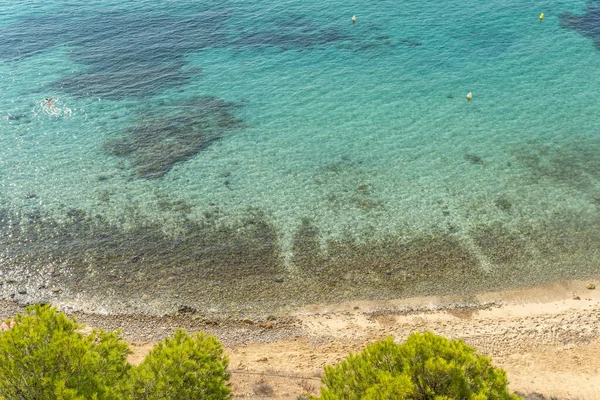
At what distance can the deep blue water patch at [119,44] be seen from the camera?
46.1m

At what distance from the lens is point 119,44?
52.2 metres

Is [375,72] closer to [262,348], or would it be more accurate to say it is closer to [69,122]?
[69,122]

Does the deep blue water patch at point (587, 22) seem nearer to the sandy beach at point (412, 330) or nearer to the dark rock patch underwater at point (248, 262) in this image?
the dark rock patch underwater at point (248, 262)

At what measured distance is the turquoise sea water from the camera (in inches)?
1142

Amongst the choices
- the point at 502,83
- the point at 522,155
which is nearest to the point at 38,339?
the point at 522,155

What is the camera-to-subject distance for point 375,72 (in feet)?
154

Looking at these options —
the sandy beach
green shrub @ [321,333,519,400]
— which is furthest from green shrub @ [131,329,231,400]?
the sandy beach

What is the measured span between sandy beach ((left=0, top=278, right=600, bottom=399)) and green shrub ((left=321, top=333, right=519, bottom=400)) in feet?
21.9

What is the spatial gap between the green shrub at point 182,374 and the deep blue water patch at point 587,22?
5074 cm

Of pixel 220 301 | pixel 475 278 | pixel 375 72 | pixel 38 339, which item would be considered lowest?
pixel 475 278

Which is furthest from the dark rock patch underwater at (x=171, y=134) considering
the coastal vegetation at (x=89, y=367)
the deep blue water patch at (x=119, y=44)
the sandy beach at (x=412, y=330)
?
the coastal vegetation at (x=89, y=367)

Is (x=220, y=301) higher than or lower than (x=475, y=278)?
higher

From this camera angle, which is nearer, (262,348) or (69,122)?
(262,348)

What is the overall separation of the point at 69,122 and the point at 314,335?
2721cm
